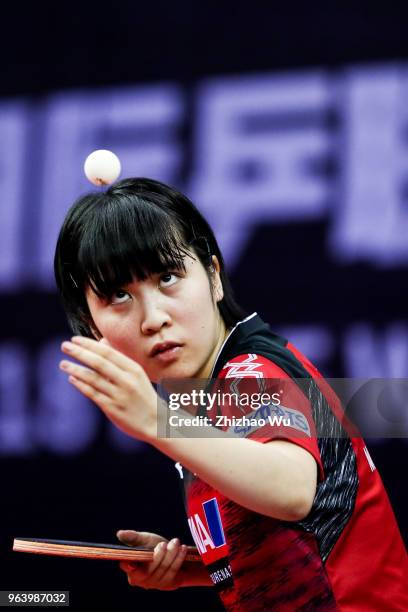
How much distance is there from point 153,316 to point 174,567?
55 centimetres

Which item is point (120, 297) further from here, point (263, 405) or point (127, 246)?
point (263, 405)

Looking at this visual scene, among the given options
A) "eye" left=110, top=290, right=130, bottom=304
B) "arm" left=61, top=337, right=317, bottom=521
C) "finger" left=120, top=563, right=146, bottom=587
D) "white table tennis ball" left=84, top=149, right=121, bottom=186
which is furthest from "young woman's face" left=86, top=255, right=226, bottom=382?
"finger" left=120, top=563, right=146, bottom=587

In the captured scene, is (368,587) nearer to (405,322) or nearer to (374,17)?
(405,322)

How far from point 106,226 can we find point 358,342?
1.14m

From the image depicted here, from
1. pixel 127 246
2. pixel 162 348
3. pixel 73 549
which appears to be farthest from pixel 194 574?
pixel 127 246

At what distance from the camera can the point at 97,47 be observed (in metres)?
2.66

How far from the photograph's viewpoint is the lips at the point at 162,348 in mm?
1351

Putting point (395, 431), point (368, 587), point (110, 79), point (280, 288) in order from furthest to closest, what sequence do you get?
point (110, 79) → point (280, 288) → point (395, 431) → point (368, 587)

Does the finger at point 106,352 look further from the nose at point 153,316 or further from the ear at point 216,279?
the ear at point 216,279

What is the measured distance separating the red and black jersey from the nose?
0.12 metres

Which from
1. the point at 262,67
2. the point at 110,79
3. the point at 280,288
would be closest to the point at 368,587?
the point at 280,288

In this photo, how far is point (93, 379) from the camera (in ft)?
3.25

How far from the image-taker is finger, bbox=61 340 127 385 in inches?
38.4

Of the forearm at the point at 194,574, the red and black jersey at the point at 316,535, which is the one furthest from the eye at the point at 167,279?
the forearm at the point at 194,574
